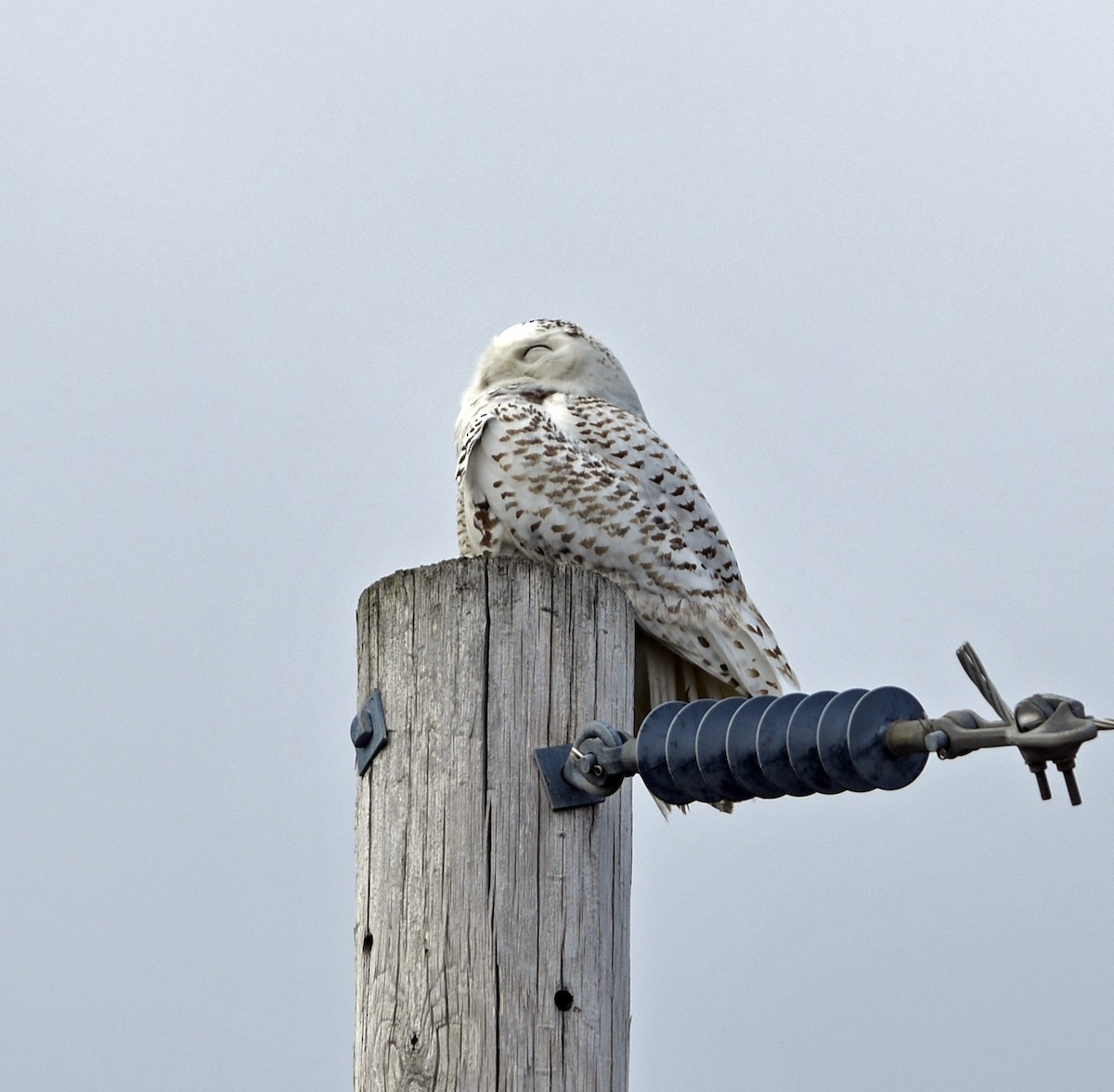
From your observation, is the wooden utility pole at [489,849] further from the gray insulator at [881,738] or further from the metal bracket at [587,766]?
the gray insulator at [881,738]

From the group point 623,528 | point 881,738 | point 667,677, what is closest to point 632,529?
point 623,528

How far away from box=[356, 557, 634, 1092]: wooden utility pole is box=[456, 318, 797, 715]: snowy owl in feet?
4.12

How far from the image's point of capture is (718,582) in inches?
169

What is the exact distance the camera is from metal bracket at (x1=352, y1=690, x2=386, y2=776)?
277 centimetres

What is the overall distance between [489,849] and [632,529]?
1.64m

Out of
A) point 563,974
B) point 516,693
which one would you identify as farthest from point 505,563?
point 563,974

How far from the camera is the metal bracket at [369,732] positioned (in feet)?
9.10

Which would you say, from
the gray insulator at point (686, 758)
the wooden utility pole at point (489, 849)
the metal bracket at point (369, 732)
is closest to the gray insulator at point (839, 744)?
the gray insulator at point (686, 758)

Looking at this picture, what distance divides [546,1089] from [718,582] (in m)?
1.93

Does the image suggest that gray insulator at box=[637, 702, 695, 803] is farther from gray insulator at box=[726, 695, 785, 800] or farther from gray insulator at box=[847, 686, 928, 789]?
gray insulator at box=[847, 686, 928, 789]

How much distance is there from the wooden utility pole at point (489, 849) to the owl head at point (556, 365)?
2.08m

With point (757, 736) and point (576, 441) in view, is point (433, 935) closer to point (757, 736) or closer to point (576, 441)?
point (757, 736)

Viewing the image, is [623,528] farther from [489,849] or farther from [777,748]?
[777,748]

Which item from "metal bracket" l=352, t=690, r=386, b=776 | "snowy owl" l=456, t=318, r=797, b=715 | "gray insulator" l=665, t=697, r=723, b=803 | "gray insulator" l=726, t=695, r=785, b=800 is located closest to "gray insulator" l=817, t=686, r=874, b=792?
"gray insulator" l=726, t=695, r=785, b=800
